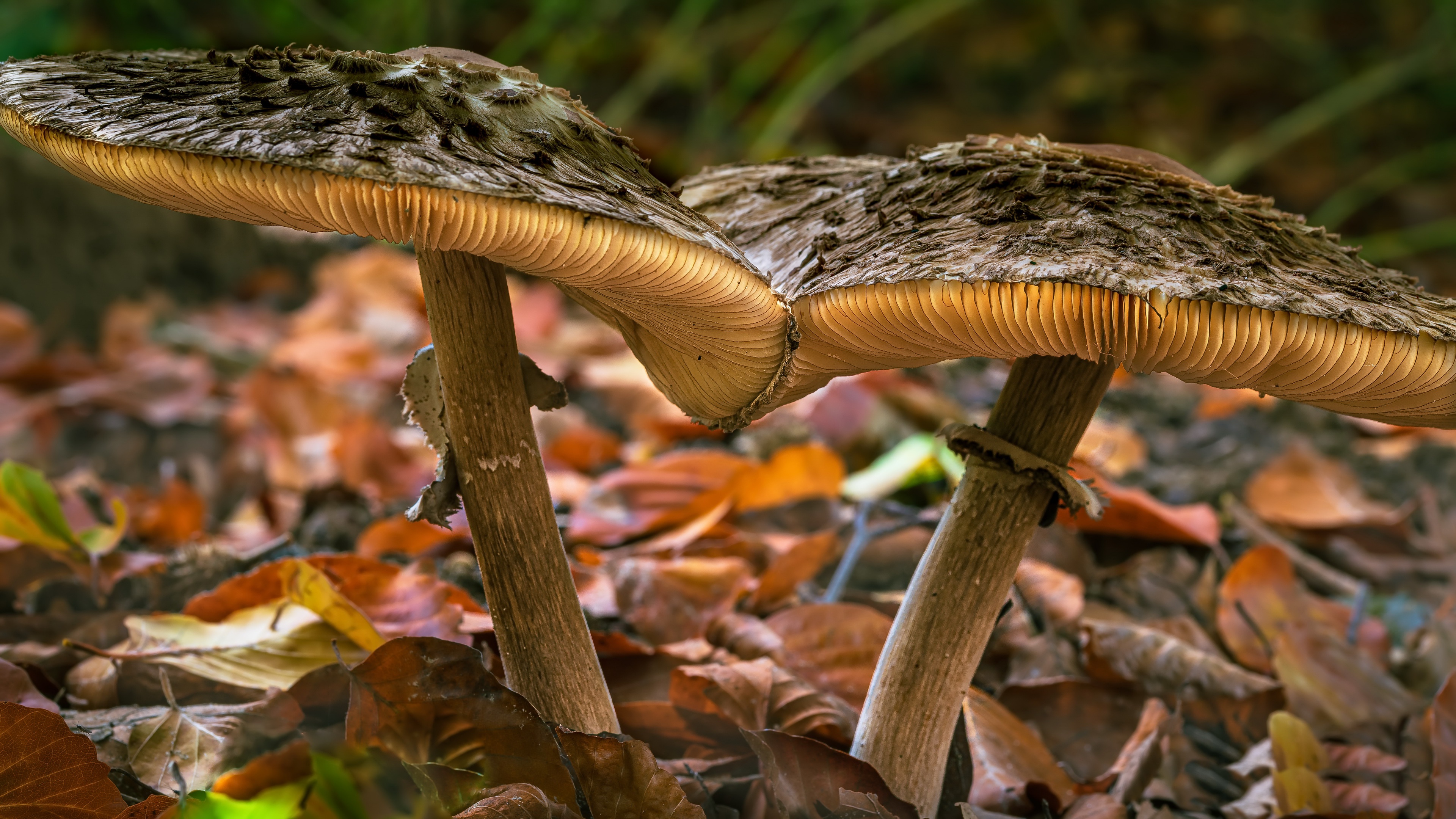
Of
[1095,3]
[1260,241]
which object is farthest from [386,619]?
[1095,3]

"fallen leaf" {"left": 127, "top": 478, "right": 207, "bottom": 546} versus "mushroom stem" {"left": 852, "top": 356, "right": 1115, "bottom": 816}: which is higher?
"mushroom stem" {"left": 852, "top": 356, "right": 1115, "bottom": 816}

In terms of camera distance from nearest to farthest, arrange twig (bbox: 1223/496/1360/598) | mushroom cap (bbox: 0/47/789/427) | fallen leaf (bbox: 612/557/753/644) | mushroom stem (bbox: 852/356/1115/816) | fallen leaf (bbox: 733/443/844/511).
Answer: mushroom cap (bbox: 0/47/789/427) → mushroom stem (bbox: 852/356/1115/816) → fallen leaf (bbox: 612/557/753/644) → fallen leaf (bbox: 733/443/844/511) → twig (bbox: 1223/496/1360/598)

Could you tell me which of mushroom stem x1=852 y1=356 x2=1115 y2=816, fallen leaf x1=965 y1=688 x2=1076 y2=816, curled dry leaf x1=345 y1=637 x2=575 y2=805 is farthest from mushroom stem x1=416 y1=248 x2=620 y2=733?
fallen leaf x1=965 y1=688 x2=1076 y2=816

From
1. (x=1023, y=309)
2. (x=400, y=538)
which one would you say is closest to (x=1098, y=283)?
(x=1023, y=309)

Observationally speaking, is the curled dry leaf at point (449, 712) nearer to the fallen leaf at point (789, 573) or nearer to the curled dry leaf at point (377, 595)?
the curled dry leaf at point (377, 595)

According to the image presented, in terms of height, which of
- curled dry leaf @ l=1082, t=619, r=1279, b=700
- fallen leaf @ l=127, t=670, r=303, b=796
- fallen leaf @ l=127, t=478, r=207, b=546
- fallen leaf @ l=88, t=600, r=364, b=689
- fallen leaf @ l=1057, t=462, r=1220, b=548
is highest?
fallen leaf @ l=1057, t=462, r=1220, b=548

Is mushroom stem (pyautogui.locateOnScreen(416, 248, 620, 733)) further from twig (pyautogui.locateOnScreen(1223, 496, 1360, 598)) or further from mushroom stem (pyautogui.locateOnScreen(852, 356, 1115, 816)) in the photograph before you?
twig (pyautogui.locateOnScreen(1223, 496, 1360, 598))

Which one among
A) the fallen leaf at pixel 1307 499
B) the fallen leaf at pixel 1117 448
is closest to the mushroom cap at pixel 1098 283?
the fallen leaf at pixel 1307 499
